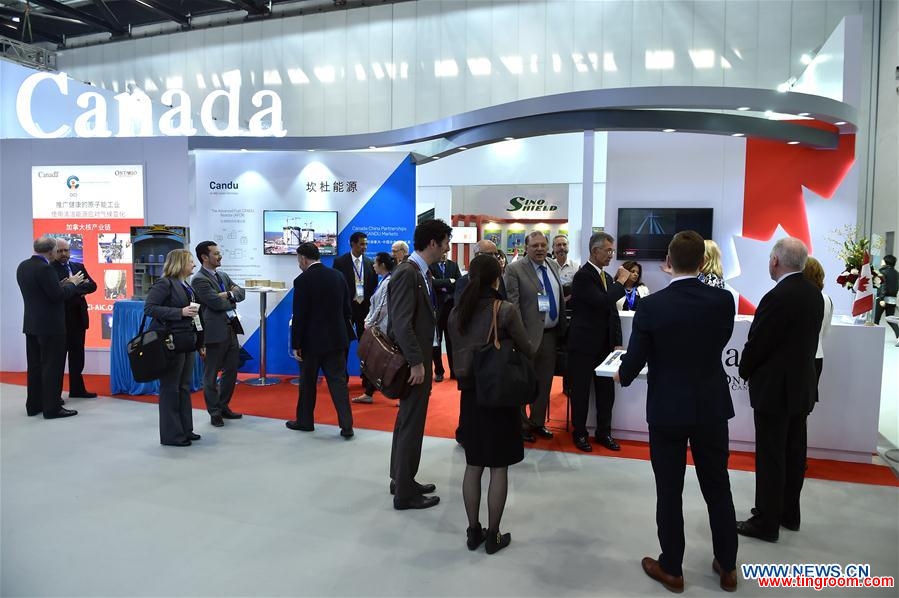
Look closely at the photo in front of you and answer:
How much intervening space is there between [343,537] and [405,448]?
21.4 inches

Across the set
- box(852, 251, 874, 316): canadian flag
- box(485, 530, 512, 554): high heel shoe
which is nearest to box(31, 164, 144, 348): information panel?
box(485, 530, 512, 554): high heel shoe

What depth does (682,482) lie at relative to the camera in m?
2.37

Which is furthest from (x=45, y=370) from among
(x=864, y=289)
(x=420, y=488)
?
(x=864, y=289)

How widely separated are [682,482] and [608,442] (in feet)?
6.48

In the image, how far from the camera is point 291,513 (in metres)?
3.16

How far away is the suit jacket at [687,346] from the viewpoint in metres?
2.25

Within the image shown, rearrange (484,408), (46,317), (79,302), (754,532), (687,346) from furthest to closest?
(79,302), (46,317), (754,532), (484,408), (687,346)

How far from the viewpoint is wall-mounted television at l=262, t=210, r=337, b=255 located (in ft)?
22.9

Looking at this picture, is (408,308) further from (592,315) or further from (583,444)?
(583,444)

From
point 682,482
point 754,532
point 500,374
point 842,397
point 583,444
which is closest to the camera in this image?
point 682,482

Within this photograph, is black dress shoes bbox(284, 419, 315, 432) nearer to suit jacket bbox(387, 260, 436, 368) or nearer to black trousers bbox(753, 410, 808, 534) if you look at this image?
suit jacket bbox(387, 260, 436, 368)

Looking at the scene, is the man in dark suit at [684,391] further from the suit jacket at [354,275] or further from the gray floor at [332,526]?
the suit jacket at [354,275]

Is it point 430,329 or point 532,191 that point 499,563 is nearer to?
point 430,329

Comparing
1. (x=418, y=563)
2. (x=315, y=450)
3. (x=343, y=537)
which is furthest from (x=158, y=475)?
(x=418, y=563)
